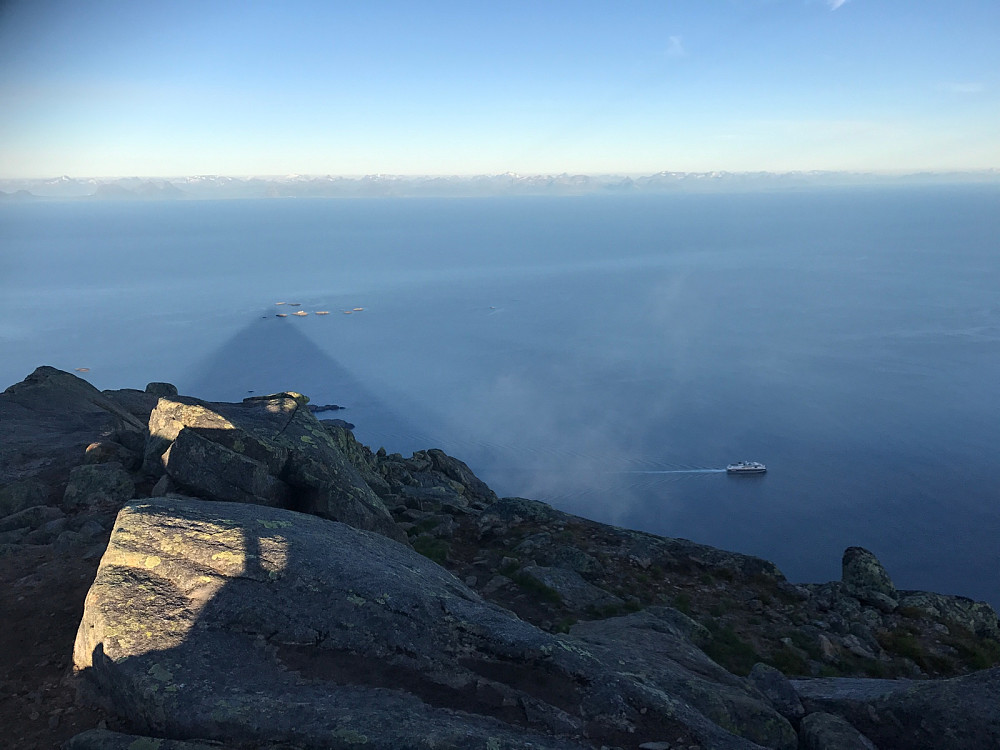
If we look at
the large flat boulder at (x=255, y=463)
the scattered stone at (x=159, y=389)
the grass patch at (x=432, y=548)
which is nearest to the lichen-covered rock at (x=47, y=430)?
the large flat boulder at (x=255, y=463)

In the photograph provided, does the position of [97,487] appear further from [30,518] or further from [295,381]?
[295,381]

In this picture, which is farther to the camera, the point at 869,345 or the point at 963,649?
the point at 869,345

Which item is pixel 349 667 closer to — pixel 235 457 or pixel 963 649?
pixel 235 457

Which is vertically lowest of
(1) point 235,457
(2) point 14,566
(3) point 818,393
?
(3) point 818,393

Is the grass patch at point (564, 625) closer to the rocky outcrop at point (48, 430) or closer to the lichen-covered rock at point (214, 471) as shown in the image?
the lichen-covered rock at point (214, 471)

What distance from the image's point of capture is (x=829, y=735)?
41.5 ft

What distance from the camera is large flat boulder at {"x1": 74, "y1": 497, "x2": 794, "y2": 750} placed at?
986 centimetres

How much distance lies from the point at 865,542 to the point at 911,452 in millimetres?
36026

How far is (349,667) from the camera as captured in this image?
36.5 feet

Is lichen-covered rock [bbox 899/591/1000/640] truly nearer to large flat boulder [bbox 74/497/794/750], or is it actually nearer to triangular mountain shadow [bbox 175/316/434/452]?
large flat boulder [bbox 74/497/794/750]

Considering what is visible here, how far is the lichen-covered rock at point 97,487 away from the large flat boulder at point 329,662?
21.7 feet

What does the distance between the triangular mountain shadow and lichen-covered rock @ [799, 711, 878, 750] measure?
110m

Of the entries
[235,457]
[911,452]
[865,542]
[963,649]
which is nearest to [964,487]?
[911,452]

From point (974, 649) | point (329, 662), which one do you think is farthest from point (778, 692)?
point (974, 649)
